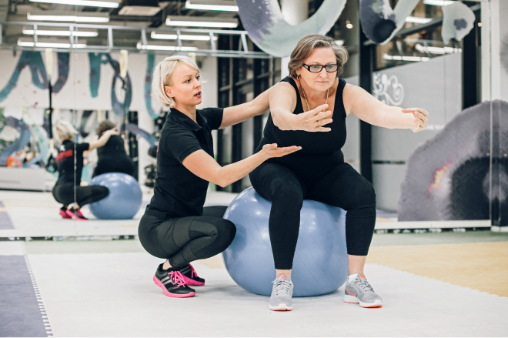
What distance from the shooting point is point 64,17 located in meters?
4.90

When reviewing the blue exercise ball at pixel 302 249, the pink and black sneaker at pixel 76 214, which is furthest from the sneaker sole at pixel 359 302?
the pink and black sneaker at pixel 76 214

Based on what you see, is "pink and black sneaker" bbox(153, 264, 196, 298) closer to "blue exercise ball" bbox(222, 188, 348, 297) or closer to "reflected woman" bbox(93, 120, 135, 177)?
"blue exercise ball" bbox(222, 188, 348, 297)

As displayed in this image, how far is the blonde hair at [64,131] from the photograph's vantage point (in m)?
5.09

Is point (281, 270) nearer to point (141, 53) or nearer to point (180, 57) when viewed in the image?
point (180, 57)

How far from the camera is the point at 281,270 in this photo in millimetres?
2346

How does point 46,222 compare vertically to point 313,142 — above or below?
below

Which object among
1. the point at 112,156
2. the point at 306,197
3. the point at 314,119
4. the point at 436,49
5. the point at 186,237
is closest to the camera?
the point at 314,119

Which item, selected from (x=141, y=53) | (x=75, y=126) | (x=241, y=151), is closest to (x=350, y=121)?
(x=241, y=151)

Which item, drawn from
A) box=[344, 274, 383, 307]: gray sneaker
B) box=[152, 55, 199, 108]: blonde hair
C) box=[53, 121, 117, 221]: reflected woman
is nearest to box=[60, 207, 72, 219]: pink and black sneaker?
box=[53, 121, 117, 221]: reflected woman

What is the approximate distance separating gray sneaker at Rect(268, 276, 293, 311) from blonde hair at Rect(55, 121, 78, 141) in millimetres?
3339

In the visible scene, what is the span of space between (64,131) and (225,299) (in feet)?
10.3

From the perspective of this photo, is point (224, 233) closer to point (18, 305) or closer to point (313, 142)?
point (313, 142)

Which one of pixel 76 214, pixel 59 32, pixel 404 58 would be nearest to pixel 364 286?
pixel 76 214

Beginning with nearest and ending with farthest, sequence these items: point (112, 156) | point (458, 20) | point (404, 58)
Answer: point (112, 156) → point (458, 20) → point (404, 58)
